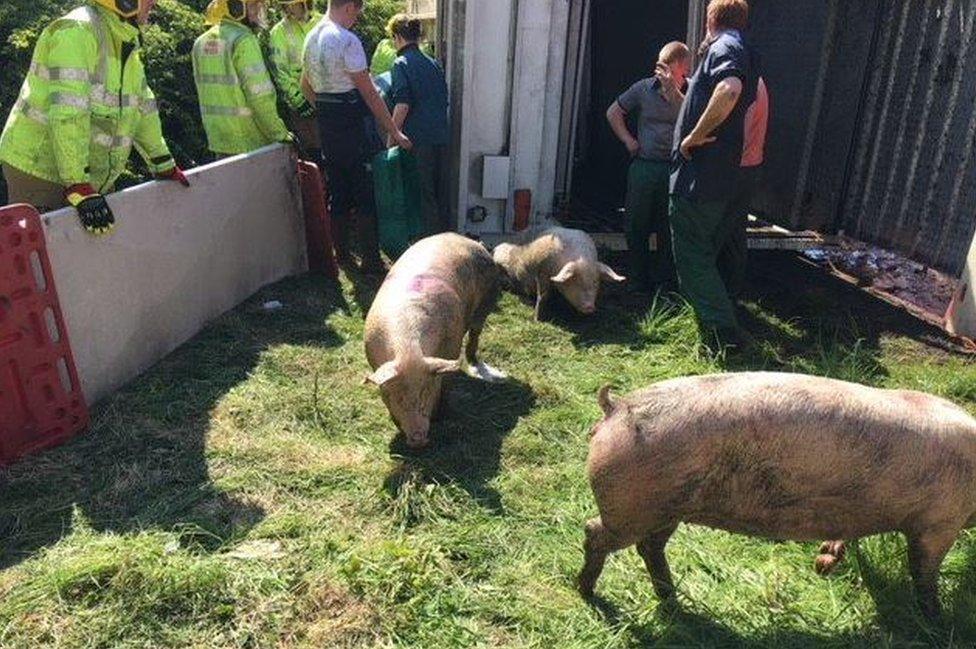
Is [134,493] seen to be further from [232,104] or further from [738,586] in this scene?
[232,104]

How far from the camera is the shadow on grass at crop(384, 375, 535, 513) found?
421 centimetres

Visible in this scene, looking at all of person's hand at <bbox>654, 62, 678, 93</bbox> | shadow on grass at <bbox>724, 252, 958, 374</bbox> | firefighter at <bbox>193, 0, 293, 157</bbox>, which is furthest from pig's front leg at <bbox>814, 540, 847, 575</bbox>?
firefighter at <bbox>193, 0, 293, 157</bbox>

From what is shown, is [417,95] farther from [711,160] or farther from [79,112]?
[79,112]

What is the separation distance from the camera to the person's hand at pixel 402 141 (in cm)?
696

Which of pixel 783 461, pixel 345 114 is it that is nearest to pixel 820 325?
pixel 783 461

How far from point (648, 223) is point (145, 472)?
463 centimetres

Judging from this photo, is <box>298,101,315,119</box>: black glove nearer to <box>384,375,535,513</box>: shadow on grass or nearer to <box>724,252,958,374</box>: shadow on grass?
<box>384,375,535,513</box>: shadow on grass

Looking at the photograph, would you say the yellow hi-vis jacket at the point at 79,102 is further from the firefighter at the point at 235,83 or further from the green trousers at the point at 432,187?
the green trousers at the point at 432,187

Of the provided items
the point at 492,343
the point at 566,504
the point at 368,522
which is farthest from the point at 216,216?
the point at 566,504

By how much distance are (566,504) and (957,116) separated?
18.8ft

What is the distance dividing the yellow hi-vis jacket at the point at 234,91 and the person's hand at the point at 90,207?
2.50 m

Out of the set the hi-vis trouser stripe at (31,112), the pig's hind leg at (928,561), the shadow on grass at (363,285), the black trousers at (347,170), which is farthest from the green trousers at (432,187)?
the pig's hind leg at (928,561)

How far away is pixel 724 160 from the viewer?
5590 millimetres

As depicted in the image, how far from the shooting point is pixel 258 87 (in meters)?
6.90
